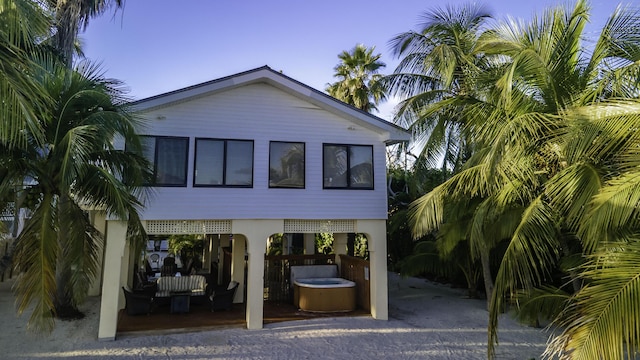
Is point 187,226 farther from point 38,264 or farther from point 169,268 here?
point 169,268

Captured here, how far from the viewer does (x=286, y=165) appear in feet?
35.1

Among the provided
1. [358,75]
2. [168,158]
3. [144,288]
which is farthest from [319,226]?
[358,75]

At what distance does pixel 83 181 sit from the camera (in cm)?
666

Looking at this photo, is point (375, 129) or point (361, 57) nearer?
point (375, 129)

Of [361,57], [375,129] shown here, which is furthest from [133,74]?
[361,57]

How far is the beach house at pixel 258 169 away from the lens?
9.87 m

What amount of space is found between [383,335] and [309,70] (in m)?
9.80

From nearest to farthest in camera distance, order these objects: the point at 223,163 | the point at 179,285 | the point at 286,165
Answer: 1. the point at 223,163
2. the point at 286,165
3. the point at 179,285

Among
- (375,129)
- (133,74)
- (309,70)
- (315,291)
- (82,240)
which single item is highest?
(309,70)

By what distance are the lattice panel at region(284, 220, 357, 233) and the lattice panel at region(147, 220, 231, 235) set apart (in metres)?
1.67

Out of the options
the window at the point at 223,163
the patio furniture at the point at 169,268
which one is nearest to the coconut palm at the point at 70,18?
the window at the point at 223,163

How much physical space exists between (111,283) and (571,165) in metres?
9.50

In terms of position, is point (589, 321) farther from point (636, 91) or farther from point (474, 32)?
point (474, 32)

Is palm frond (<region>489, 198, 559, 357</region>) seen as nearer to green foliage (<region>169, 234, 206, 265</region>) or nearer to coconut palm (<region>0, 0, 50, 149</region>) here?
coconut palm (<region>0, 0, 50, 149</region>)
